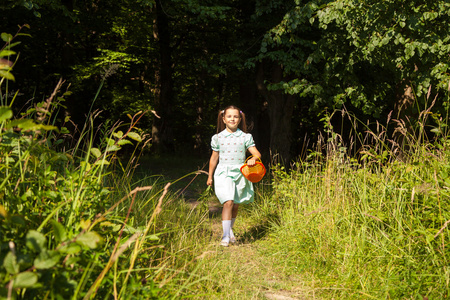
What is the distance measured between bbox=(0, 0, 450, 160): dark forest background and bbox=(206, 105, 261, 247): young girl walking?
3.04ft

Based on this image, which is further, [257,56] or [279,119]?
[279,119]

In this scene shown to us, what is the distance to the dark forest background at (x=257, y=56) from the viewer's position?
715 centimetres

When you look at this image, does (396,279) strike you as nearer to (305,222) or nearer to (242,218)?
(305,222)

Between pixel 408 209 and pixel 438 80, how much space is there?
494 cm

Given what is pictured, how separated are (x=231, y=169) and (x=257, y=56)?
19.3 feet

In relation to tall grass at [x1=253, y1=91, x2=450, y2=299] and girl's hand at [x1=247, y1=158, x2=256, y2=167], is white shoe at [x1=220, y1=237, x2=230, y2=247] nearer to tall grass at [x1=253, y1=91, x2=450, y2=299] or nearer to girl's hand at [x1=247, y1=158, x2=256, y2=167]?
tall grass at [x1=253, y1=91, x2=450, y2=299]

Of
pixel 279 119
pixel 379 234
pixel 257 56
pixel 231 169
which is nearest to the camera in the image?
pixel 379 234

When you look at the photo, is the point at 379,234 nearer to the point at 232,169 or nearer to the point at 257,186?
the point at 232,169

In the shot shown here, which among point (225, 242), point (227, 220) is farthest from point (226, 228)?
point (225, 242)

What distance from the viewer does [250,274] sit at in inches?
153

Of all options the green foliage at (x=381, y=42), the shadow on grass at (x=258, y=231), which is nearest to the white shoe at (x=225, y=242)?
the shadow on grass at (x=258, y=231)

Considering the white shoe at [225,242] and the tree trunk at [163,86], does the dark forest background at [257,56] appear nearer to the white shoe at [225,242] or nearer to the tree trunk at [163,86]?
Result: the tree trunk at [163,86]

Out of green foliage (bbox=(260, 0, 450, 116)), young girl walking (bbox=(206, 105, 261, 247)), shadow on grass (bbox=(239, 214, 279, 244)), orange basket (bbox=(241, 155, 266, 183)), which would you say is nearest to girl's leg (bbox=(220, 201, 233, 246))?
young girl walking (bbox=(206, 105, 261, 247))

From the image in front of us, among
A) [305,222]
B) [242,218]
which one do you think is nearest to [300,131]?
[242,218]
